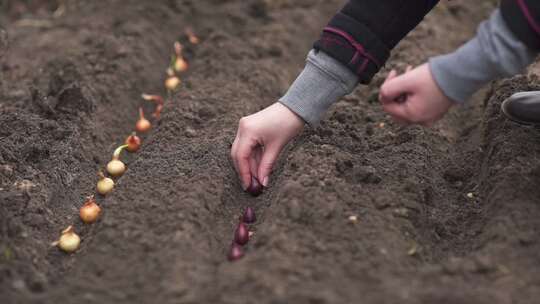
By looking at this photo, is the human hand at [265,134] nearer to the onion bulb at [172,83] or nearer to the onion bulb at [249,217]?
the onion bulb at [249,217]

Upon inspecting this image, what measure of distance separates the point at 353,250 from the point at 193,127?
117 cm

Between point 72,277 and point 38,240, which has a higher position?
point 72,277

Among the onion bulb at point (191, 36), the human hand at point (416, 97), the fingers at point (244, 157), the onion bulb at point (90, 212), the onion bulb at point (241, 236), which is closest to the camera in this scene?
the human hand at point (416, 97)

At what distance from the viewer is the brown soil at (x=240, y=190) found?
1996 mm

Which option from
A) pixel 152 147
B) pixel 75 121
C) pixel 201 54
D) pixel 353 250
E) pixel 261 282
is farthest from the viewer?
pixel 201 54

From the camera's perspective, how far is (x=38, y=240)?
7.95 ft

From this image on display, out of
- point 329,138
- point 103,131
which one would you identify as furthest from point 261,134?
point 103,131

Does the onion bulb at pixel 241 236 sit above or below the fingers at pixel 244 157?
below

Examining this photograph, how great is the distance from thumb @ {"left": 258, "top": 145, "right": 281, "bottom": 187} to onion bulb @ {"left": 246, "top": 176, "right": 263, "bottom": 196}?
6 cm

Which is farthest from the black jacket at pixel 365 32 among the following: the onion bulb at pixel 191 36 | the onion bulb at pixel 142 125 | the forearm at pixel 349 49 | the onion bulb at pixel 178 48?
the onion bulb at pixel 191 36

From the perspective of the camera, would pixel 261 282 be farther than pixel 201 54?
No

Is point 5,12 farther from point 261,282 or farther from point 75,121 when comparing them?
point 261,282

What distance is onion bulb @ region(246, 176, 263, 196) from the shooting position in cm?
261

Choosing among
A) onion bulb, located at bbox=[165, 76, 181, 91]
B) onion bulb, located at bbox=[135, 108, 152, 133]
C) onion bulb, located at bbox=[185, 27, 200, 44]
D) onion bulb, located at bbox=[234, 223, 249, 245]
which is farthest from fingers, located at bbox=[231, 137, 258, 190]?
onion bulb, located at bbox=[185, 27, 200, 44]
